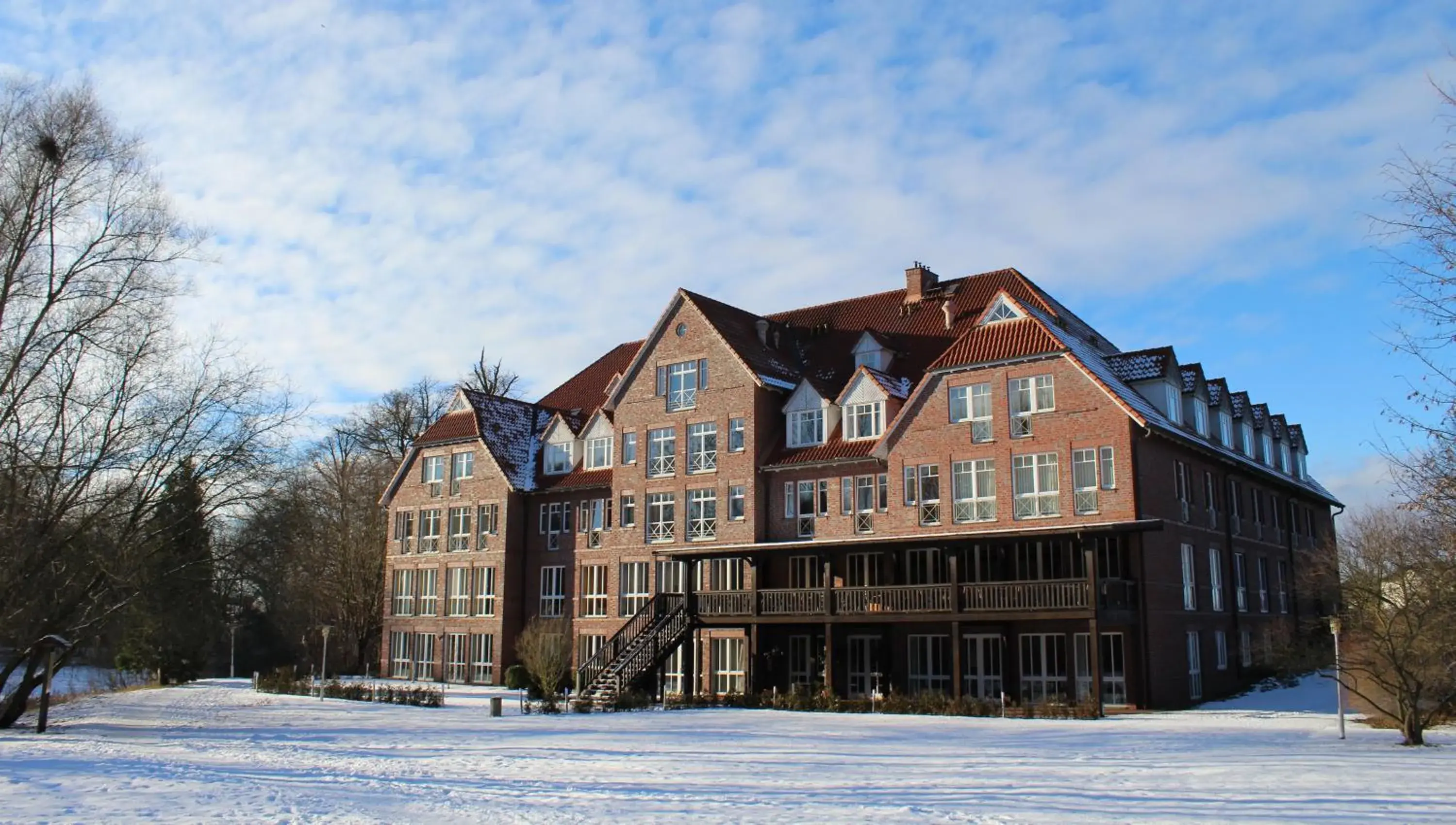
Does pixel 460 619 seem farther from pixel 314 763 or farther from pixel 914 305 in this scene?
pixel 314 763

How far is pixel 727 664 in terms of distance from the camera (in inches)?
1480

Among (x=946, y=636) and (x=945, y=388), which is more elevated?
(x=945, y=388)

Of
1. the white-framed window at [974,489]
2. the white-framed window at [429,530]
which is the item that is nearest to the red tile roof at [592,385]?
the white-framed window at [429,530]

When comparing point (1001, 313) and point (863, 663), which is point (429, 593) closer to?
point (863, 663)

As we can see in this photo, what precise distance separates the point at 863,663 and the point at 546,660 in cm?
959

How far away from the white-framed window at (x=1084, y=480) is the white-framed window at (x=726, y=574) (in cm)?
1181

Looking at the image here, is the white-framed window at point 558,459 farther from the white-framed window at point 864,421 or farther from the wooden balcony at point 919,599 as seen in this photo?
the white-framed window at point 864,421

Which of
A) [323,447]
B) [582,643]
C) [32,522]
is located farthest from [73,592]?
[323,447]

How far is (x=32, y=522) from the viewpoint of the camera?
75.3 feet

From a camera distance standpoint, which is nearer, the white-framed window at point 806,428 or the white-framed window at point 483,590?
the white-framed window at point 806,428

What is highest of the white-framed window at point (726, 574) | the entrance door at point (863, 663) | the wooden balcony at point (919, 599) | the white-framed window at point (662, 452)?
the white-framed window at point (662, 452)

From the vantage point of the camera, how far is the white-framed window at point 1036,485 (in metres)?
31.2

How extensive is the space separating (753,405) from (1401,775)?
2452 centimetres

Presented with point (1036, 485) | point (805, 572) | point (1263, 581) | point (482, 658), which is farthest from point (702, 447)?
point (1263, 581)
